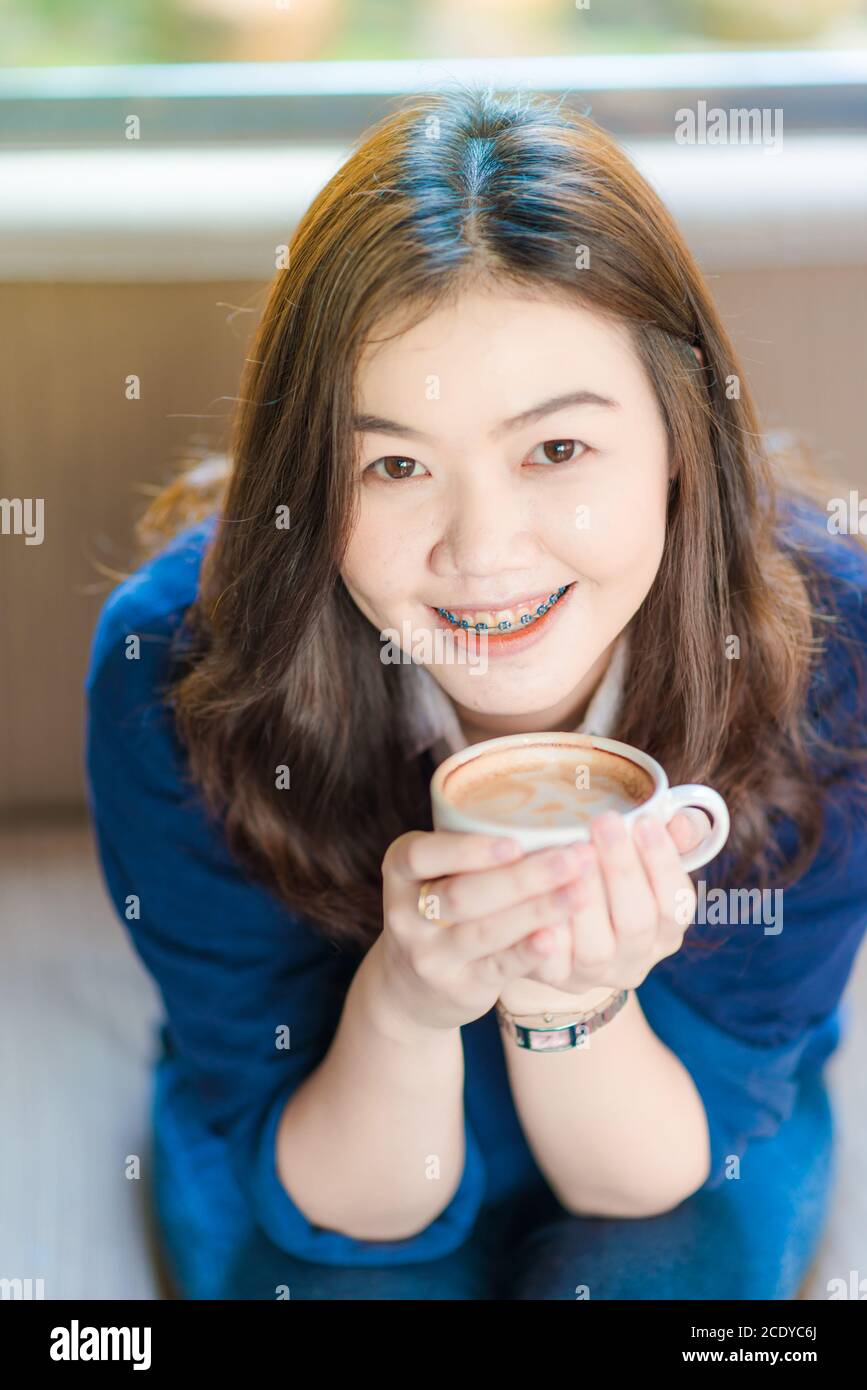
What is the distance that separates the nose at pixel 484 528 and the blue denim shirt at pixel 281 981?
300 mm

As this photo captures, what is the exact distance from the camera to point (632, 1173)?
88cm

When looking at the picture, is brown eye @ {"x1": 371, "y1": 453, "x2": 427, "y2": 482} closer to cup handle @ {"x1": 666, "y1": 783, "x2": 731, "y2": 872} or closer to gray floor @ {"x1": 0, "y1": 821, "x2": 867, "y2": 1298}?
cup handle @ {"x1": 666, "y1": 783, "x2": 731, "y2": 872}

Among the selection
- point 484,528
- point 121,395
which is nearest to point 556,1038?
point 484,528

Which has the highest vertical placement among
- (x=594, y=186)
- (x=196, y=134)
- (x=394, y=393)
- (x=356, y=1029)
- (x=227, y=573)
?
(x=196, y=134)

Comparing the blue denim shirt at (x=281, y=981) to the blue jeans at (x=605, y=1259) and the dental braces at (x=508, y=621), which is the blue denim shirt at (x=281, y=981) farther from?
the dental braces at (x=508, y=621)

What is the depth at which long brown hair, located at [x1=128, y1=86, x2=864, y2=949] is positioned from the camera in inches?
28.0

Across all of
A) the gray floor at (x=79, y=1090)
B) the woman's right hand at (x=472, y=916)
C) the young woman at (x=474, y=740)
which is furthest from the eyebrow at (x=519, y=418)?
the gray floor at (x=79, y=1090)

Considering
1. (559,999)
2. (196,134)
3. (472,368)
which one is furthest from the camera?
(196,134)

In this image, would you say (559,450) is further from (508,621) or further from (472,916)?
(472,916)

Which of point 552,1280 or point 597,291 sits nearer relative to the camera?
point 597,291

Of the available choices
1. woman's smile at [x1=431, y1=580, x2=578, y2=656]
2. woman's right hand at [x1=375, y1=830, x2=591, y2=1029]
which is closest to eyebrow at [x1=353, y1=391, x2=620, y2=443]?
woman's smile at [x1=431, y1=580, x2=578, y2=656]
